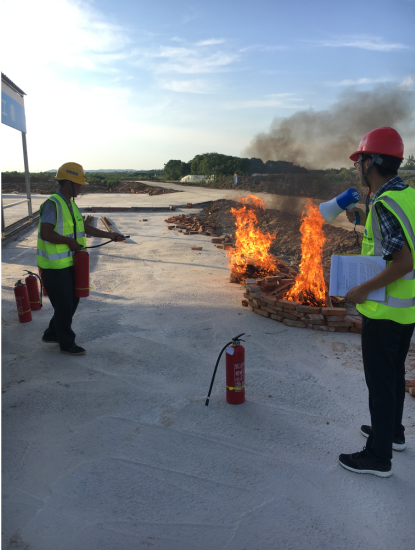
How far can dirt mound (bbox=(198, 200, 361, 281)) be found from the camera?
10273 millimetres

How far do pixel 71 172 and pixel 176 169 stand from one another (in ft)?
225

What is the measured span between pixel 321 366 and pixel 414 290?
7.08ft

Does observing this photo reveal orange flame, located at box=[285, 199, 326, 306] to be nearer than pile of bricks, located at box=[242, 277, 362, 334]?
No

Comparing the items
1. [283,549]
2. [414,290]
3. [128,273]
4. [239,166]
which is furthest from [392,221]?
[239,166]

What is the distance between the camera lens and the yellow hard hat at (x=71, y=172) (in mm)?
4438

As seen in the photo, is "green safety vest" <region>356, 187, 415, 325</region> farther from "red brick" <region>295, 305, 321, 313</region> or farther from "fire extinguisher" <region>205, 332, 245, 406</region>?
"red brick" <region>295, 305, 321, 313</region>

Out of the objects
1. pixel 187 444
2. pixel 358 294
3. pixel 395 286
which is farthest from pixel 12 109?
pixel 395 286

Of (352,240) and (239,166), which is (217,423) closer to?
(352,240)

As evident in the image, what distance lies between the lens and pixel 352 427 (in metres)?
3.39

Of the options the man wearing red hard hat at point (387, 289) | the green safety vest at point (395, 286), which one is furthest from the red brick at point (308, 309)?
the green safety vest at point (395, 286)

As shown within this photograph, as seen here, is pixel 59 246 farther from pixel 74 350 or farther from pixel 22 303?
pixel 22 303

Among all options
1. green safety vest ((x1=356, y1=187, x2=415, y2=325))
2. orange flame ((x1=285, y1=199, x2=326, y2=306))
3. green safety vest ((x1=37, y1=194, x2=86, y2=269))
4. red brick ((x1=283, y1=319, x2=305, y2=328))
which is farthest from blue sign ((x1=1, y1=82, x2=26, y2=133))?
green safety vest ((x1=356, y1=187, x2=415, y2=325))

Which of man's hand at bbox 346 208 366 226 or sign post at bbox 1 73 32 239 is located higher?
sign post at bbox 1 73 32 239

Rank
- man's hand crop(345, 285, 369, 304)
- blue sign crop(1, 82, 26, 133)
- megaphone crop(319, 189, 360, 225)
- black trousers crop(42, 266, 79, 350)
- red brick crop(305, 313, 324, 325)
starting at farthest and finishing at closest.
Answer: blue sign crop(1, 82, 26, 133) → red brick crop(305, 313, 324, 325) → black trousers crop(42, 266, 79, 350) → megaphone crop(319, 189, 360, 225) → man's hand crop(345, 285, 369, 304)
